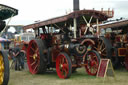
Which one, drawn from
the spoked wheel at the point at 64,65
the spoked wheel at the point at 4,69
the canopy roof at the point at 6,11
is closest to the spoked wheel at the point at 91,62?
the spoked wheel at the point at 64,65

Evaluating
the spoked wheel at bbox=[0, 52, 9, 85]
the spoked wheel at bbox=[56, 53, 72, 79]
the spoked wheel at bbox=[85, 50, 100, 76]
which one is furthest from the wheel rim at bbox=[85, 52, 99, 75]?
the spoked wheel at bbox=[0, 52, 9, 85]

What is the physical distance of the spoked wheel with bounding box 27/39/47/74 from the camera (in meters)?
8.04

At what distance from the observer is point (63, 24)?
848cm

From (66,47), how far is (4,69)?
2547 mm

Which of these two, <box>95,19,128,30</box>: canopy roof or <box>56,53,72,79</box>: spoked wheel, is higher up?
<box>95,19,128,30</box>: canopy roof

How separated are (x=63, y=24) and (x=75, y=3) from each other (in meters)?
4.72

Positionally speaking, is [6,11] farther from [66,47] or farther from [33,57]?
[33,57]

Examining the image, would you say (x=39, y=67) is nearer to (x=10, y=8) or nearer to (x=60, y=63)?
(x=60, y=63)

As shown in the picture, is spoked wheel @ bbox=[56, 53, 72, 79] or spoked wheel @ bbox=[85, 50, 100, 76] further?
spoked wheel @ bbox=[85, 50, 100, 76]

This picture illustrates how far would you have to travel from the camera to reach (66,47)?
7305mm

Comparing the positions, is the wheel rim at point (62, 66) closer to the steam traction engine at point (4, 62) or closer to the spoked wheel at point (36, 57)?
the spoked wheel at point (36, 57)

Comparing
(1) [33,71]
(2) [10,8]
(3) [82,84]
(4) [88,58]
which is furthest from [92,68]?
(2) [10,8]

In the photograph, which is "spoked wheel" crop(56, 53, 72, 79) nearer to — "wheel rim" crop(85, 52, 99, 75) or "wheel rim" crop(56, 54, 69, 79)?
"wheel rim" crop(56, 54, 69, 79)

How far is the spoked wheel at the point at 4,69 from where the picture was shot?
5297 mm
